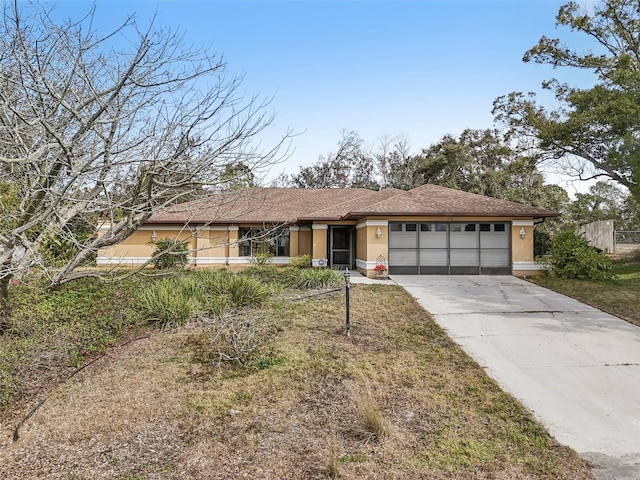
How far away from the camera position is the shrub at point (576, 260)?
13.9 meters

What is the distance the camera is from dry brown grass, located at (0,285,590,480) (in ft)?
11.6

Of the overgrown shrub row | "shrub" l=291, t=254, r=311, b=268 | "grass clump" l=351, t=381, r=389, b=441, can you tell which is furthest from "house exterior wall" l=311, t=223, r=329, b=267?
"grass clump" l=351, t=381, r=389, b=441

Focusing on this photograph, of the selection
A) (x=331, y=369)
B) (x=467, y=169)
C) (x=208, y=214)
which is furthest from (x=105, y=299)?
(x=467, y=169)

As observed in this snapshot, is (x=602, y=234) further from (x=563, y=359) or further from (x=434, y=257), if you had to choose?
(x=563, y=359)

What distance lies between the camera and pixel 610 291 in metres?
11.8

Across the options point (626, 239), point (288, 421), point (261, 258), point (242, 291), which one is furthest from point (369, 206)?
point (626, 239)

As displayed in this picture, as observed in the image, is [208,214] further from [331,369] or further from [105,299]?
[331,369]

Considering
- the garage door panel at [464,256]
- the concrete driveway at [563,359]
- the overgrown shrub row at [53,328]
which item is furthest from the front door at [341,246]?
the overgrown shrub row at [53,328]

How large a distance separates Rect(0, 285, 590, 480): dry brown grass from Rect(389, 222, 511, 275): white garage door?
9166 millimetres

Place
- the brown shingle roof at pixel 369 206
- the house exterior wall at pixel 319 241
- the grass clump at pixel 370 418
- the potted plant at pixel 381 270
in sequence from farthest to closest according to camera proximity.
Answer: the house exterior wall at pixel 319 241, the brown shingle roof at pixel 369 206, the potted plant at pixel 381 270, the grass clump at pixel 370 418

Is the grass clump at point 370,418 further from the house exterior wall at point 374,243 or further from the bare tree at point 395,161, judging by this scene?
the bare tree at point 395,161

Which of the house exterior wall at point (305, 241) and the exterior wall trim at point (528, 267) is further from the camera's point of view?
the house exterior wall at point (305, 241)

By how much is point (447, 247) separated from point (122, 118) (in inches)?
526

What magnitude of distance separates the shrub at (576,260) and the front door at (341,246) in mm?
8371
